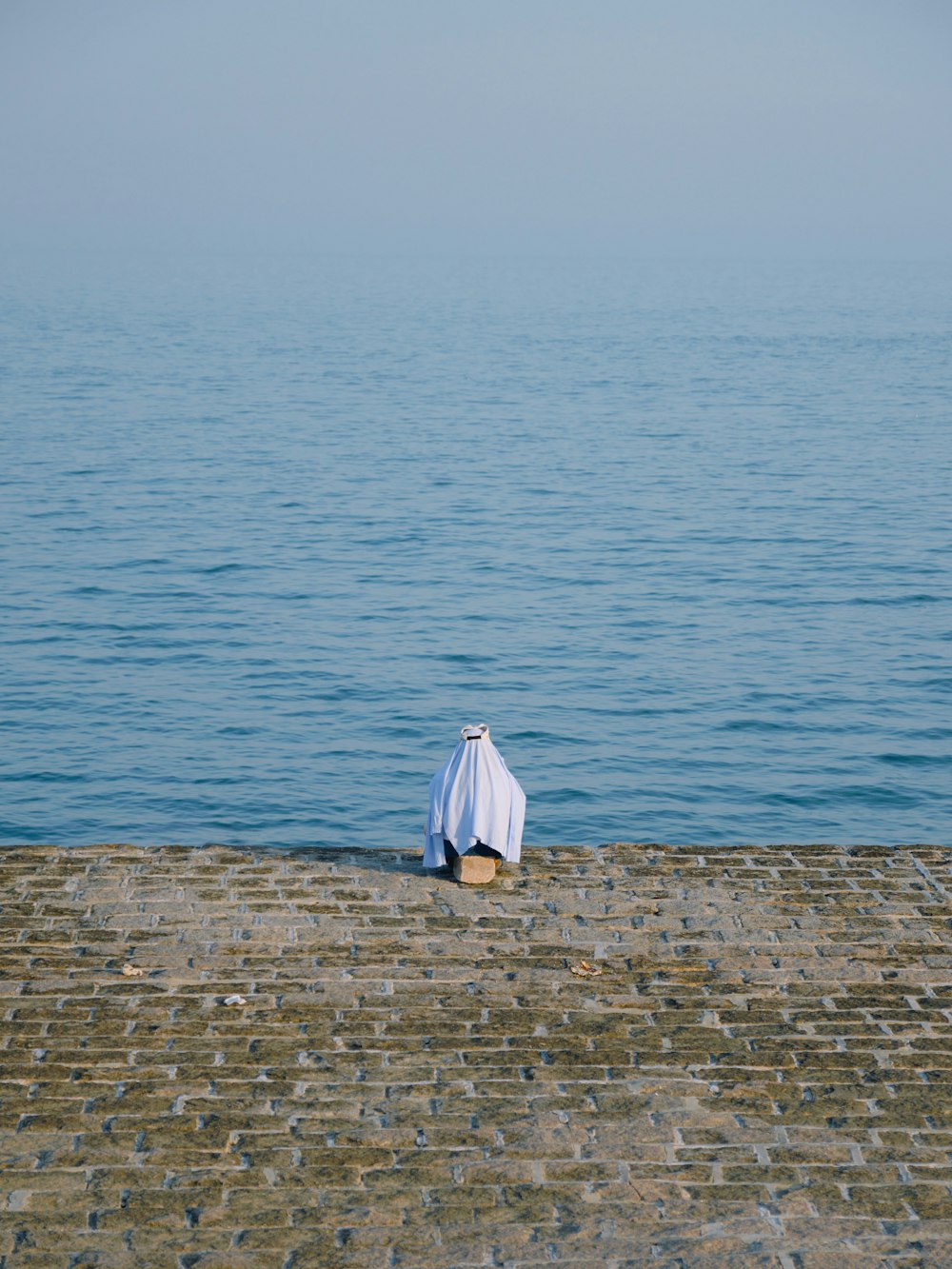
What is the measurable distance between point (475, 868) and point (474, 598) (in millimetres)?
22107

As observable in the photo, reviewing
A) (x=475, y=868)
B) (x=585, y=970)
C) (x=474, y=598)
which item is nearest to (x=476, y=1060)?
(x=585, y=970)

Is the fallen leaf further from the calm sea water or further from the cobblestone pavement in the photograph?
the calm sea water

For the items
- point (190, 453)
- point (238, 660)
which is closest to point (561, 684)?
point (238, 660)

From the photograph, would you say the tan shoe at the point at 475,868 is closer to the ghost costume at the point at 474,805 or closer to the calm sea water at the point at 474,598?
the ghost costume at the point at 474,805

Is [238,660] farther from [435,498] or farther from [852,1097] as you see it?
[852,1097]

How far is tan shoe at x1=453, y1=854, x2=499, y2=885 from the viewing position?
1188cm

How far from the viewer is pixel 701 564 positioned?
3631cm

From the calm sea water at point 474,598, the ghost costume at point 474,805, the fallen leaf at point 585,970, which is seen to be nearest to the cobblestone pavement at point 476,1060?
the fallen leaf at point 585,970

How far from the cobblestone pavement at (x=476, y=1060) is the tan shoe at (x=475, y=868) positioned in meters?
0.11

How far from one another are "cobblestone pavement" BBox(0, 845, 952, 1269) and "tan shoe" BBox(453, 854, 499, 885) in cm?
11

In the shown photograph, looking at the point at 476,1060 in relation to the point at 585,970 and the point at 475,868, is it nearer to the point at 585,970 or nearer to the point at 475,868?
the point at 585,970

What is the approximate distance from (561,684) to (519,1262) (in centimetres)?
2033

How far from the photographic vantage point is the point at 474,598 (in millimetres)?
33844

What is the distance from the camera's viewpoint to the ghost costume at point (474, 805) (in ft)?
38.6
